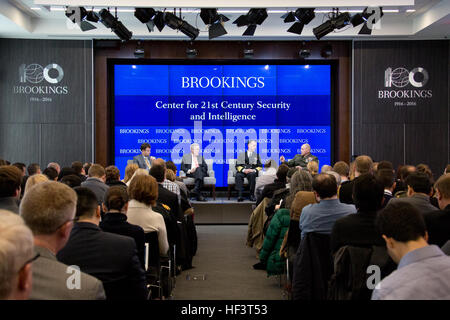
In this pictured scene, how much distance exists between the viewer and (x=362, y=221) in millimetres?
3230

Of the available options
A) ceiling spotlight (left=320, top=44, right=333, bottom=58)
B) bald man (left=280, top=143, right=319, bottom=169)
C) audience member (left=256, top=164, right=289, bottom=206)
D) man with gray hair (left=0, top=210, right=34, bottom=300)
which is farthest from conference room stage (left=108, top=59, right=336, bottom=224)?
man with gray hair (left=0, top=210, right=34, bottom=300)

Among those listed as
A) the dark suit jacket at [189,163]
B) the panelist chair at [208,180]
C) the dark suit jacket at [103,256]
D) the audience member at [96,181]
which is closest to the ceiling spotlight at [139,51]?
the dark suit jacket at [189,163]

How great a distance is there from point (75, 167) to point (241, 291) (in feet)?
10.7

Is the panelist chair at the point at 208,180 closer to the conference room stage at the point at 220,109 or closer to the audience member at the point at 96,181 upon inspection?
the conference room stage at the point at 220,109

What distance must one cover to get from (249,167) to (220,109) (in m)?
1.85

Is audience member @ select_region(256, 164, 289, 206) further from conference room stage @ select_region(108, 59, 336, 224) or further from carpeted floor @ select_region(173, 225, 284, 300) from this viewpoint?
conference room stage @ select_region(108, 59, 336, 224)

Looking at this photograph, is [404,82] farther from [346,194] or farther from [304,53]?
[346,194]

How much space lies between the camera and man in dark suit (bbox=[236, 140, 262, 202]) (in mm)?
10992

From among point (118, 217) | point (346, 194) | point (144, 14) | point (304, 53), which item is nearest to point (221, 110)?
point (304, 53)

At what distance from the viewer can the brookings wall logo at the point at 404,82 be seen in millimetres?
11773

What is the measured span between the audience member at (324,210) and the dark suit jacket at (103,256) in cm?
168
